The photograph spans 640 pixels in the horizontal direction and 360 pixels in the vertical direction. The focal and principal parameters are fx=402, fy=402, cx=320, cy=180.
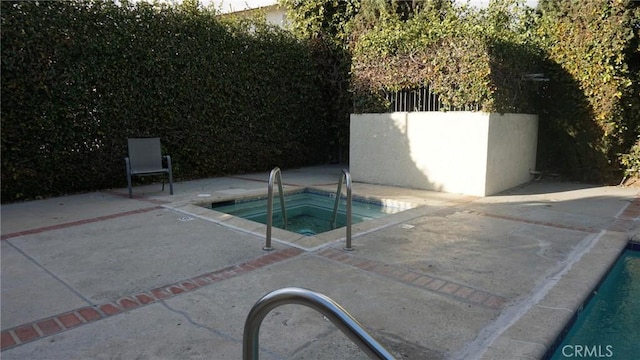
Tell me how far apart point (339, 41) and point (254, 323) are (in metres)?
10.8

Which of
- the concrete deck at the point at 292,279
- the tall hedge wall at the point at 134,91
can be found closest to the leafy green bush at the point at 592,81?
the concrete deck at the point at 292,279

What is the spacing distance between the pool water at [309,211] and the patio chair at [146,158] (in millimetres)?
1407

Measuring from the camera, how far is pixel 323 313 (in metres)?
1.55

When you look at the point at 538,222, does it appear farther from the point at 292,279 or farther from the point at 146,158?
the point at 146,158

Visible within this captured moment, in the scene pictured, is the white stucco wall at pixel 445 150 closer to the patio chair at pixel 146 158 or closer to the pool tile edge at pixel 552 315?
the pool tile edge at pixel 552 315

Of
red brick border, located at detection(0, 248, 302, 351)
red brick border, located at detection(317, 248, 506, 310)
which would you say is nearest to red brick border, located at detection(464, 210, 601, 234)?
red brick border, located at detection(317, 248, 506, 310)

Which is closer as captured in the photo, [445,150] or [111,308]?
[111,308]

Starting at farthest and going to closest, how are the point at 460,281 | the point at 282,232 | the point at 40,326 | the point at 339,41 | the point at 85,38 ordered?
the point at 339,41
the point at 85,38
the point at 282,232
the point at 460,281
the point at 40,326

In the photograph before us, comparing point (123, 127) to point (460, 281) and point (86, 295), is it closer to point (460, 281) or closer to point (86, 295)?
point (86, 295)

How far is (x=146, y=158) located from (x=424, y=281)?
605 cm

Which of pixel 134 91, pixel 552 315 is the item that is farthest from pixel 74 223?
pixel 552 315

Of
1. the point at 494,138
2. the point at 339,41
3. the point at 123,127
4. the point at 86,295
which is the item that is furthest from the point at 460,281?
the point at 339,41

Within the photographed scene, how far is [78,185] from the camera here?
763 cm

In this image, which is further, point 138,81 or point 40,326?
point 138,81
